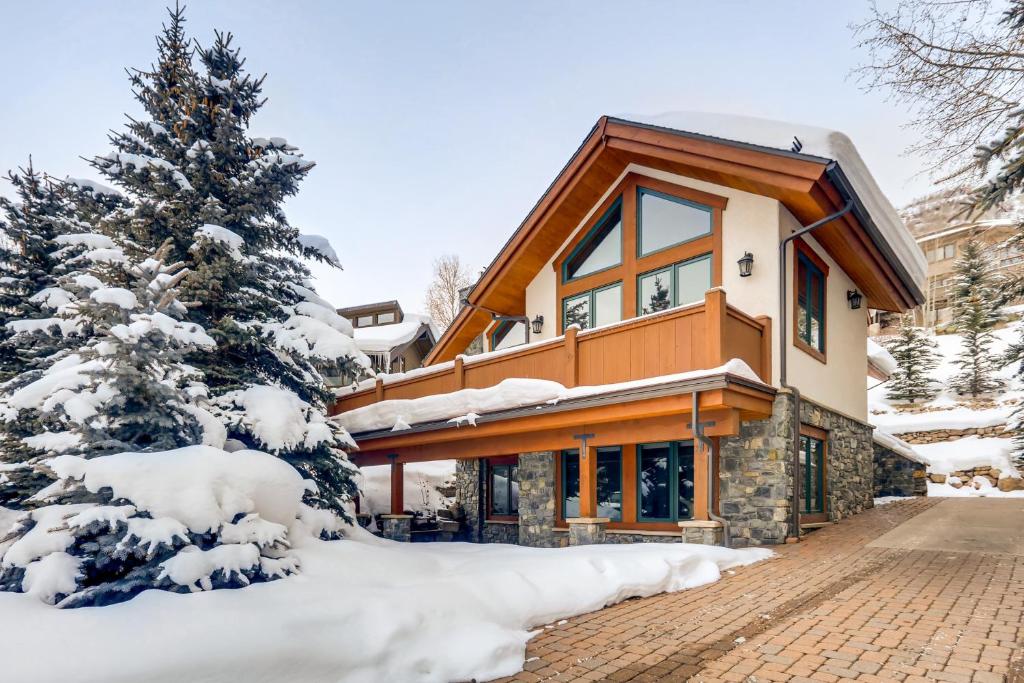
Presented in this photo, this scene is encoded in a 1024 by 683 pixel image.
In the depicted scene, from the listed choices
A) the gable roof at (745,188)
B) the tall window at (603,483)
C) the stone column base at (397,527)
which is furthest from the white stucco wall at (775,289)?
the stone column base at (397,527)

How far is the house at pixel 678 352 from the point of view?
25.9 ft

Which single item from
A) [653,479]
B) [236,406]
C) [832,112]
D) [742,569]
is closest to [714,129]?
[653,479]

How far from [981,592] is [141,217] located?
949 centimetres

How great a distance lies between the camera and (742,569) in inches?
259

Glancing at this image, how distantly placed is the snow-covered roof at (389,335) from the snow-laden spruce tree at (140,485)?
1782 cm

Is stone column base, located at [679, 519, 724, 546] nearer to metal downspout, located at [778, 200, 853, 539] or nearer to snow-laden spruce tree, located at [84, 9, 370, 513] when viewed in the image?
metal downspout, located at [778, 200, 853, 539]

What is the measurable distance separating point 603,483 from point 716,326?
4.13 metres

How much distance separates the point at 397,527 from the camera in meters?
11.9

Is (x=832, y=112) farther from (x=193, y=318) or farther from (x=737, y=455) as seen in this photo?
(x=193, y=318)

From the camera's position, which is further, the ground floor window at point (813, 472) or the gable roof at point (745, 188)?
the ground floor window at point (813, 472)

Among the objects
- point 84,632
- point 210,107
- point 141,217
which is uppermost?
point 210,107

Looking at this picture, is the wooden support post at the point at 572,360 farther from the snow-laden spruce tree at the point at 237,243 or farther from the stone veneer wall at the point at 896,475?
the stone veneer wall at the point at 896,475

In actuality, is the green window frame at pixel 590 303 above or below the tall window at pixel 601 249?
below

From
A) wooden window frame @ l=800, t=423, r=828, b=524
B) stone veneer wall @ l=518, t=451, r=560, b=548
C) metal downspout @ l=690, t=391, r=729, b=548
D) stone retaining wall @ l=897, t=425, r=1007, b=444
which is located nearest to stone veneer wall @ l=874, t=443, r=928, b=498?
stone retaining wall @ l=897, t=425, r=1007, b=444
